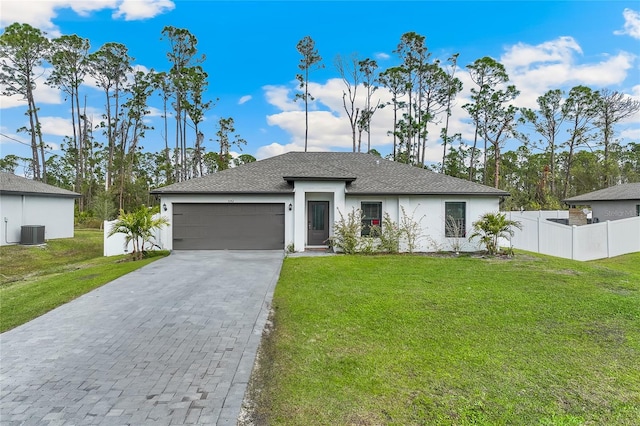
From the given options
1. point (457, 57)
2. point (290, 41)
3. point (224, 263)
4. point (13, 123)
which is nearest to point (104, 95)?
point (13, 123)

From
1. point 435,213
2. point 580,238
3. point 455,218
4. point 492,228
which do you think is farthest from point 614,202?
point 435,213

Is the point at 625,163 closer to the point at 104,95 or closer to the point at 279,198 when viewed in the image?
the point at 279,198

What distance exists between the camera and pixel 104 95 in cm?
3231

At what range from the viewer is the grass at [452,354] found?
3115 mm

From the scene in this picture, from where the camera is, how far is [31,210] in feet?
54.8

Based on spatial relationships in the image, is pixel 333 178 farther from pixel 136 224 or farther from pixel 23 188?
pixel 23 188

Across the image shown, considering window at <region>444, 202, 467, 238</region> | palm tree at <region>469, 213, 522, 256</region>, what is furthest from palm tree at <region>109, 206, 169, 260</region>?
palm tree at <region>469, 213, 522, 256</region>

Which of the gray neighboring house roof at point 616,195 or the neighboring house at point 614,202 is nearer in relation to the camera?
the neighboring house at point 614,202

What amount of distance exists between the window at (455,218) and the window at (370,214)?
2.71 metres

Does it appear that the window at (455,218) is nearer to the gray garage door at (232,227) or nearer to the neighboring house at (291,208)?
the neighboring house at (291,208)

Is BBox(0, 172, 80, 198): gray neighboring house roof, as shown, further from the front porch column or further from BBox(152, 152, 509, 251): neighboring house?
the front porch column

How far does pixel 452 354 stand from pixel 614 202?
2388 cm

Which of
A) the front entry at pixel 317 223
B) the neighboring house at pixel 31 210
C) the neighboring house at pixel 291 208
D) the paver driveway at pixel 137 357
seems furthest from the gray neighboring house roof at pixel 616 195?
the neighboring house at pixel 31 210

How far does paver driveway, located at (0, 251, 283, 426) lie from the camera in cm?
320
